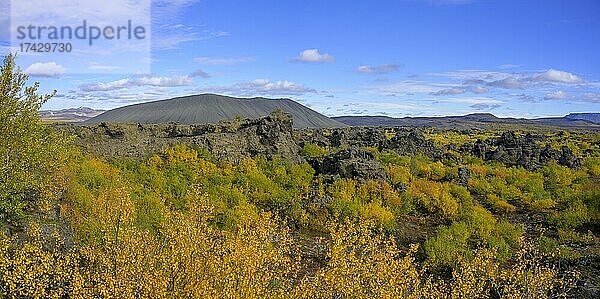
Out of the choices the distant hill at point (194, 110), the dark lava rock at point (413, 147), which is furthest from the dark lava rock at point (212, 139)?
the distant hill at point (194, 110)

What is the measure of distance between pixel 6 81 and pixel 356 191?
16.5 meters

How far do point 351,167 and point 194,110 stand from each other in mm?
112387

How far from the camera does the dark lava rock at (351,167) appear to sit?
90.0 ft

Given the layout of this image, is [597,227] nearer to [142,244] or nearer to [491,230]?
[491,230]

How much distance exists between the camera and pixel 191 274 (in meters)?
10.4

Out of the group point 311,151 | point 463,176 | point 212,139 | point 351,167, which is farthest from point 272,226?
point 463,176

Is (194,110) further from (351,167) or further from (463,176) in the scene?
(351,167)

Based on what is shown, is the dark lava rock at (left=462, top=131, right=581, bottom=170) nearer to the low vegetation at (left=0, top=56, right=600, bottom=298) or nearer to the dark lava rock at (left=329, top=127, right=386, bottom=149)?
the low vegetation at (left=0, top=56, right=600, bottom=298)

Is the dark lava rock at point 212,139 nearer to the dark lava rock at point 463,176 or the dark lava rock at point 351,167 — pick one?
the dark lava rock at point 351,167

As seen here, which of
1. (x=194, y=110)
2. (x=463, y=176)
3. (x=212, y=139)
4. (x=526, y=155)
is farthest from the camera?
(x=194, y=110)

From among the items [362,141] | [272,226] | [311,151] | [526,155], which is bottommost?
[272,226]

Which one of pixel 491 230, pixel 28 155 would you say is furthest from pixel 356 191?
pixel 28 155

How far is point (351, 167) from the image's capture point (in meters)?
27.7

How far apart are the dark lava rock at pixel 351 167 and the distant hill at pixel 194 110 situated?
95.4m
